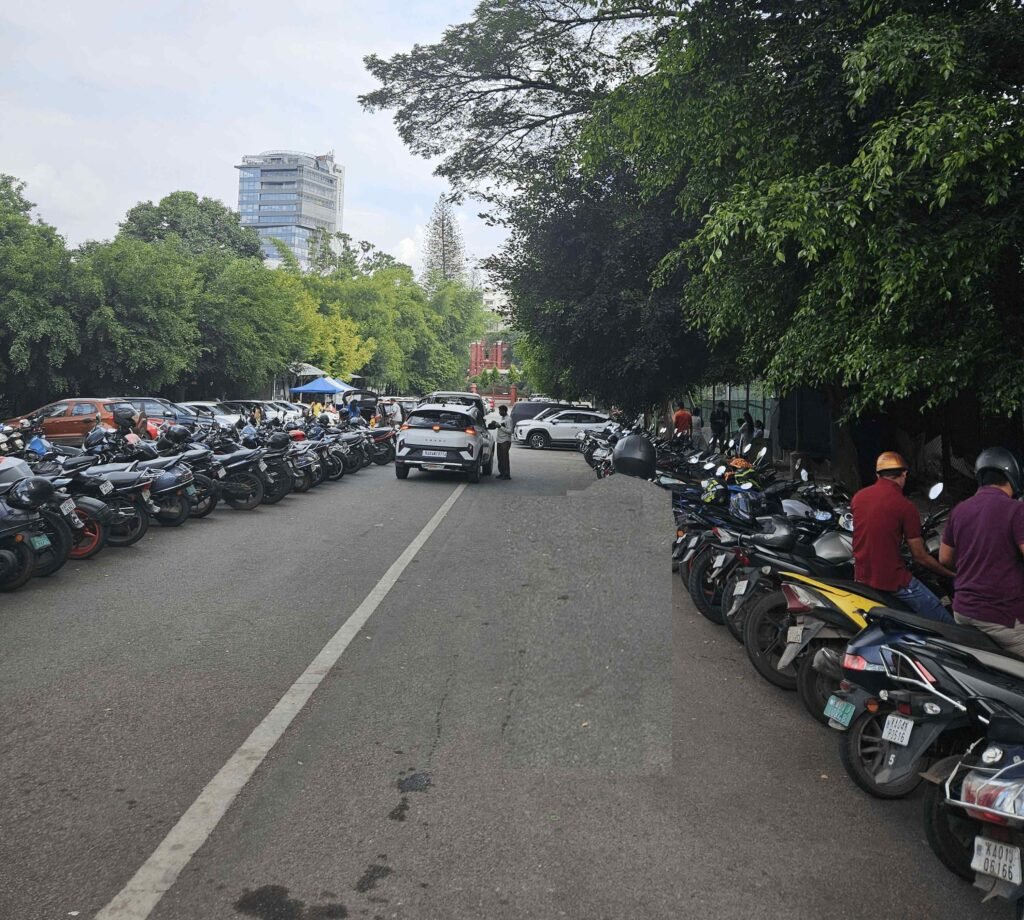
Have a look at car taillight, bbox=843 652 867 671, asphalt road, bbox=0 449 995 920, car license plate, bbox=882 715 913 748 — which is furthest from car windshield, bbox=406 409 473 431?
car license plate, bbox=882 715 913 748

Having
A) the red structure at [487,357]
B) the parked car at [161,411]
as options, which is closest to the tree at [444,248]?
the red structure at [487,357]

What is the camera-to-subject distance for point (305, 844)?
3.96 metres

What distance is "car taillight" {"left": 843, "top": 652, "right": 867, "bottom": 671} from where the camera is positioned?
15.1 ft

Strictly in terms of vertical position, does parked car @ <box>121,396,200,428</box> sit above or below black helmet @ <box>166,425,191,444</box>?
below

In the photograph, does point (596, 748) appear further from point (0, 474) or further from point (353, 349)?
point (353, 349)

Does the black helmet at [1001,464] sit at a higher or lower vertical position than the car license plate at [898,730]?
higher

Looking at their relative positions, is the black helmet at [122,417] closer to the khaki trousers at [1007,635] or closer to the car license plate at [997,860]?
the khaki trousers at [1007,635]

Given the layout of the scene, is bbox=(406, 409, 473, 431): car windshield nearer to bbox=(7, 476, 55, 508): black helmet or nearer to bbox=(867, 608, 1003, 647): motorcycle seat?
bbox=(7, 476, 55, 508): black helmet

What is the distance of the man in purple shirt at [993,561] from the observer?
16.6ft

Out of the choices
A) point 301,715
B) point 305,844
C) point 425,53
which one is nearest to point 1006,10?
point 301,715

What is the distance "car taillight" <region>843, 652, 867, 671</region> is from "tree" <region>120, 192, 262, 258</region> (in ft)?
190

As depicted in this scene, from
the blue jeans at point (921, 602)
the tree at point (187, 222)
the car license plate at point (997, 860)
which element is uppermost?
the tree at point (187, 222)

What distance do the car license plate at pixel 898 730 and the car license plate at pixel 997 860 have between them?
69cm

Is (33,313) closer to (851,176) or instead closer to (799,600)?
(851,176)
